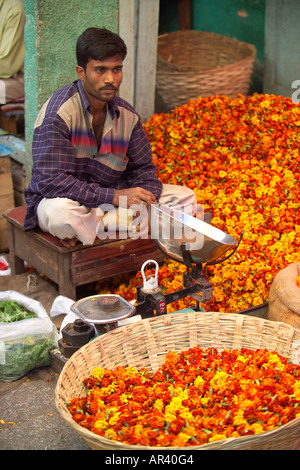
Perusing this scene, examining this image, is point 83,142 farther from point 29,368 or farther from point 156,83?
point 156,83

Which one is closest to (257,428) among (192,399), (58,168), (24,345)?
(192,399)

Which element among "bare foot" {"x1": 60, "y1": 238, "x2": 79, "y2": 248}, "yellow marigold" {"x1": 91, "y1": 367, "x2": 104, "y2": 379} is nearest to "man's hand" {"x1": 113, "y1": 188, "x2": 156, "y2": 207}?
"bare foot" {"x1": 60, "y1": 238, "x2": 79, "y2": 248}

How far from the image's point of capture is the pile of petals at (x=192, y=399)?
2145 mm

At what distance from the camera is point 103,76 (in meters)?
3.34

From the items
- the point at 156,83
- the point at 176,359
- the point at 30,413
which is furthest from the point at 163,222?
the point at 156,83

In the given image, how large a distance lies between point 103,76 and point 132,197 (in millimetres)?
681

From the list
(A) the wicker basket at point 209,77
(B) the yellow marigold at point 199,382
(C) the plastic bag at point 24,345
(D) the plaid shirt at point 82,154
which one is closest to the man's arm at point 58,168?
(D) the plaid shirt at point 82,154

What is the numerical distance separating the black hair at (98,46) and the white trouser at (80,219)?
0.79m

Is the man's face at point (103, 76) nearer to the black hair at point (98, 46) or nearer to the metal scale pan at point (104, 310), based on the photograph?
the black hair at point (98, 46)

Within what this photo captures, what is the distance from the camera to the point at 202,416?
226 cm

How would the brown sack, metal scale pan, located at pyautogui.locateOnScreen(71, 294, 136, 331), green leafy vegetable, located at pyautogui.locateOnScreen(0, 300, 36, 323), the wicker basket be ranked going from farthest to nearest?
1. the wicker basket
2. green leafy vegetable, located at pyautogui.locateOnScreen(0, 300, 36, 323)
3. the brown sack
4. metal scale pan, located at pyautogui.locateOnScreen(71, 294, 136, 331)

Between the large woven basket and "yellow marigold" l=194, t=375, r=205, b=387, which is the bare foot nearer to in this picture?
the large woven basket

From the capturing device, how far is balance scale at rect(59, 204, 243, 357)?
8.93 feet

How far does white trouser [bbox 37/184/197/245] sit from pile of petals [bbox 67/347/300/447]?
1096 mm
